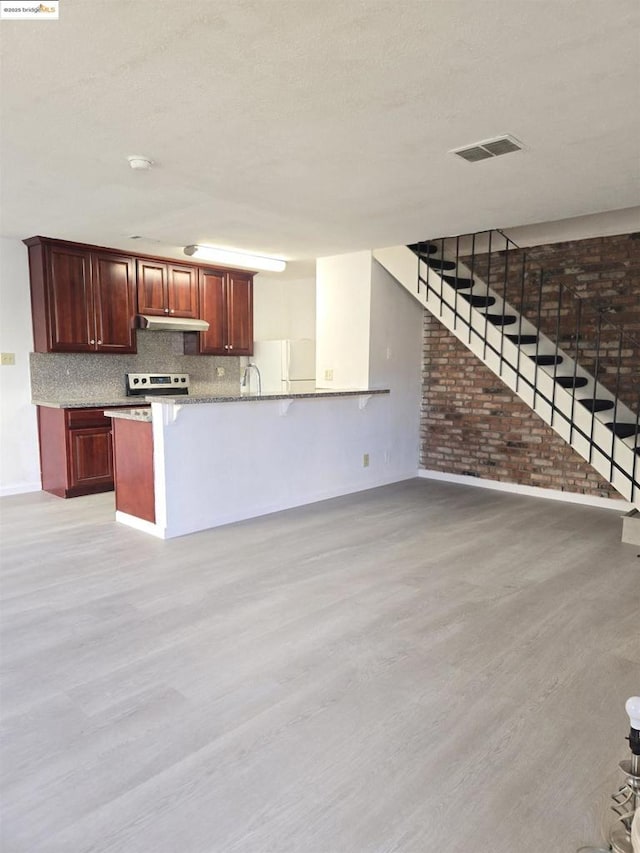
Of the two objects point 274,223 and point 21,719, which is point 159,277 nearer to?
point 274,223

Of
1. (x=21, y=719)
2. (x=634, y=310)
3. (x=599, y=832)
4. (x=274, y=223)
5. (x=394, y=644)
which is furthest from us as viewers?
(x=634, y=310)

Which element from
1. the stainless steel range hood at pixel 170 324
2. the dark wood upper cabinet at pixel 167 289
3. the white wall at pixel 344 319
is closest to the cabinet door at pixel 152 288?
the dark wood upper cabinet at pixel 167 289

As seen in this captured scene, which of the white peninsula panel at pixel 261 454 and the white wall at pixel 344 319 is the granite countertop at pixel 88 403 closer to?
the white peninsula panel at pixel 261 454

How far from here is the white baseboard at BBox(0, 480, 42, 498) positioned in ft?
18.1

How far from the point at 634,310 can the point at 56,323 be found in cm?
527

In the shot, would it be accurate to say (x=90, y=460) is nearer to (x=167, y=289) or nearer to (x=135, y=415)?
(x=135, y=415)

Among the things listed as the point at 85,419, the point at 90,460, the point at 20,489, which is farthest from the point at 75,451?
the point at 20,489

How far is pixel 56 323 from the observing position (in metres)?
5.35

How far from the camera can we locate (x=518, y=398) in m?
5.74

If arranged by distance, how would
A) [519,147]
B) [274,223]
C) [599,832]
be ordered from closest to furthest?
[599,832] < [519,147] < [274,223]

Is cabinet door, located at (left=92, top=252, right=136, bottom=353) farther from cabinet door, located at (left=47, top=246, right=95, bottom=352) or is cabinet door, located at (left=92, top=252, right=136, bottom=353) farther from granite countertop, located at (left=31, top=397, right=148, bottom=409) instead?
granite countertop, located at (left=31, top=397, right=148, bottom=409)

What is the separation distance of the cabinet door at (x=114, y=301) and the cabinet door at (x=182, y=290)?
45 cm

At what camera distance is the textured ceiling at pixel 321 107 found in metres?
1.83

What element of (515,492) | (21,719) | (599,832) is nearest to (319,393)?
(515,492)
